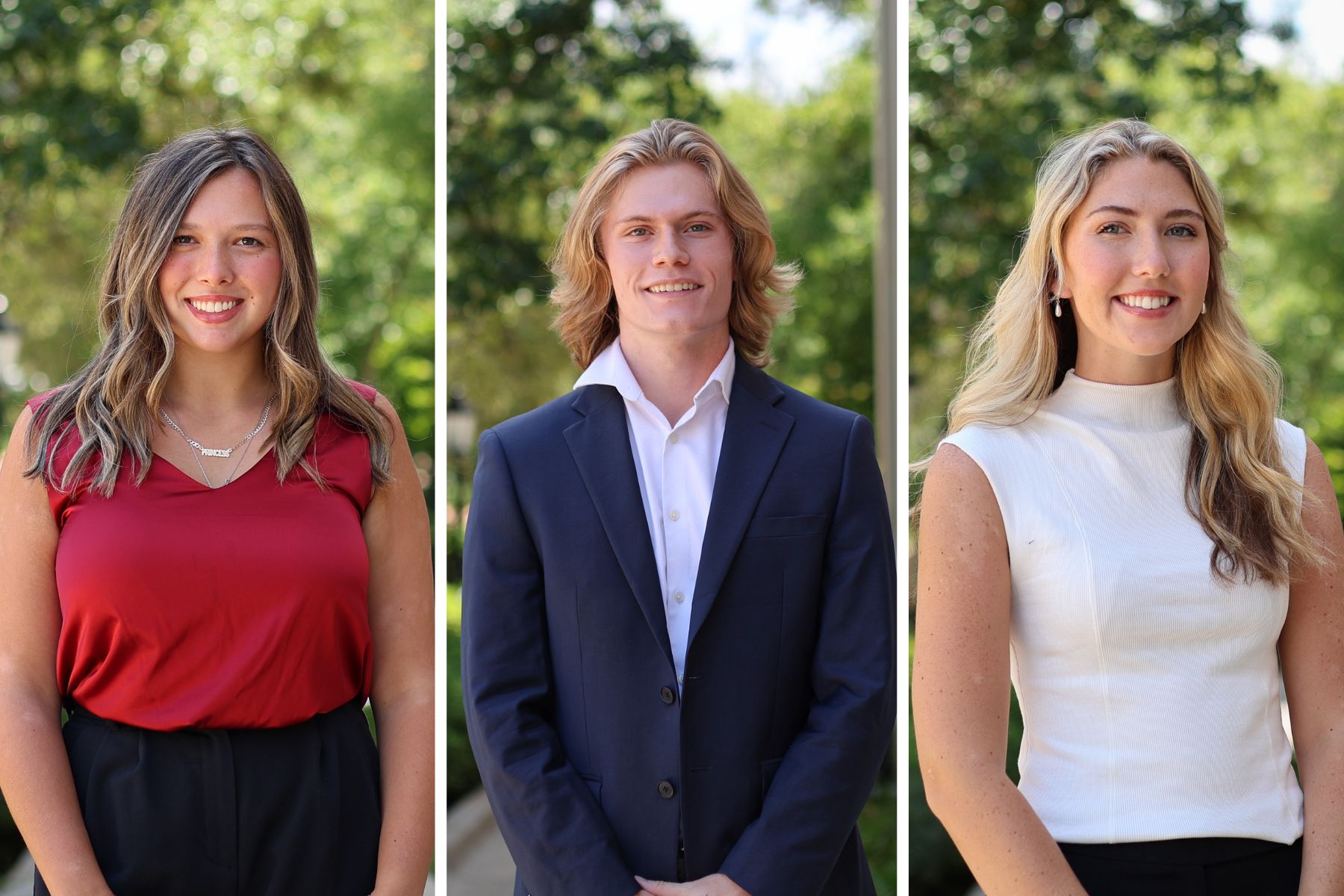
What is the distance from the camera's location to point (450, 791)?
20.1ft

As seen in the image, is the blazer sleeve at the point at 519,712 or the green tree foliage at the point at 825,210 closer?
the blazer sleeve at the point at 519,712

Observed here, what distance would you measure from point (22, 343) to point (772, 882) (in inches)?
246

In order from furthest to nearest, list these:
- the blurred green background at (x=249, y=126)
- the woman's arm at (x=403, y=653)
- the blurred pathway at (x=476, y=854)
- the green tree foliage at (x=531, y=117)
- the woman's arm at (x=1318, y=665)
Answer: the blurred green background at (x=249, y=126) → the green tree foliage at (x=531, y=117) → the blurred pathway at (x=476, y=854) → the woman's arm at (x=403, y=653) → the woman's arm at (x=1318, y=665)

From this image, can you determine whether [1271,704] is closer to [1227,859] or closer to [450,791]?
[1227,859]

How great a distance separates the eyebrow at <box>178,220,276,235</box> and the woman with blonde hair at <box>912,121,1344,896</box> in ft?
3.98

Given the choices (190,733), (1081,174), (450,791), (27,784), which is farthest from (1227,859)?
(450,791)

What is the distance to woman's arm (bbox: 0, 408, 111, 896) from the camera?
6.90 ft

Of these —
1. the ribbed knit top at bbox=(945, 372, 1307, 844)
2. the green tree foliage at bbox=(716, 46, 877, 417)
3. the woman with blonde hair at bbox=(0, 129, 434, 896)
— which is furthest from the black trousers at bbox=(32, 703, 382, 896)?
the green tree foliage at bbox=(716, 46, 877, 417)

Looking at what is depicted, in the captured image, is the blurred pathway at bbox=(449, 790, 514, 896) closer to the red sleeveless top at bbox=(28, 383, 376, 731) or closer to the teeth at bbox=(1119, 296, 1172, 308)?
the red sleeveless top at bbox=(28, 383, 376, 731)

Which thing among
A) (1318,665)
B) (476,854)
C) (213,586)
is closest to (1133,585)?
(1318,665)

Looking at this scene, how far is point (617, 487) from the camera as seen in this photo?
86.7 inches

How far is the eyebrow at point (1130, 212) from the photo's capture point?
85.9 inches

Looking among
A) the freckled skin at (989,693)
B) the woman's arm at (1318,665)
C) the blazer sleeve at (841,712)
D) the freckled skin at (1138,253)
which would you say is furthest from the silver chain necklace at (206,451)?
the woman's arm at (1318,665)

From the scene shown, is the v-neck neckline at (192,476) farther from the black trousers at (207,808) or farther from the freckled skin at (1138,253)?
the freckled skin at (1138,253)
